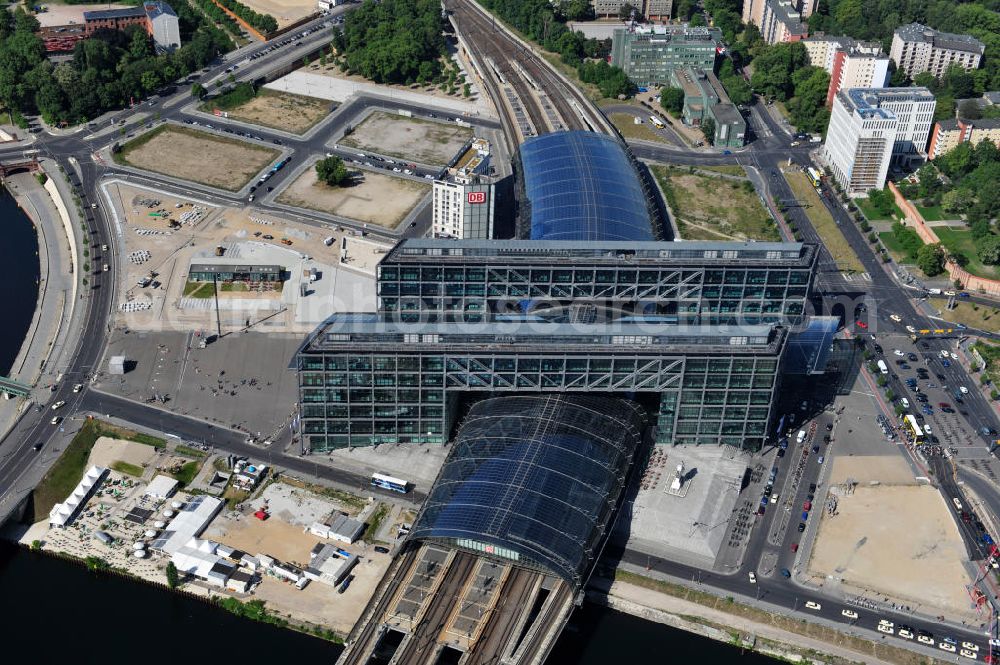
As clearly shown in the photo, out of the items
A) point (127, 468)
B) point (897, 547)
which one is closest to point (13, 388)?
point (127, 468)

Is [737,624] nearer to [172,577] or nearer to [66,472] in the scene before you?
[172,577]

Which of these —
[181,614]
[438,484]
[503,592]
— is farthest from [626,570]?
[181,614]

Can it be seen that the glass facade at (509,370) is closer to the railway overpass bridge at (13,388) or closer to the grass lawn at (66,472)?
the grass lawn at (66,472)

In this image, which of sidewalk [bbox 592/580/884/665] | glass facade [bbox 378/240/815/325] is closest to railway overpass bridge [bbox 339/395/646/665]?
sidewalk [bbox 592/580/884/665]

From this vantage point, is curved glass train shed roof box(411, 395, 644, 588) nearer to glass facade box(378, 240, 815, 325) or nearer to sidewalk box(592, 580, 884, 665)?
sidewalk box(592, 580, 884, 665)

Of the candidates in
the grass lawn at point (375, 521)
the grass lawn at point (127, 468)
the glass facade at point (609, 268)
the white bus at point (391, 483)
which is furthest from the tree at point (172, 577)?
the glass facade at point (609, 268)
